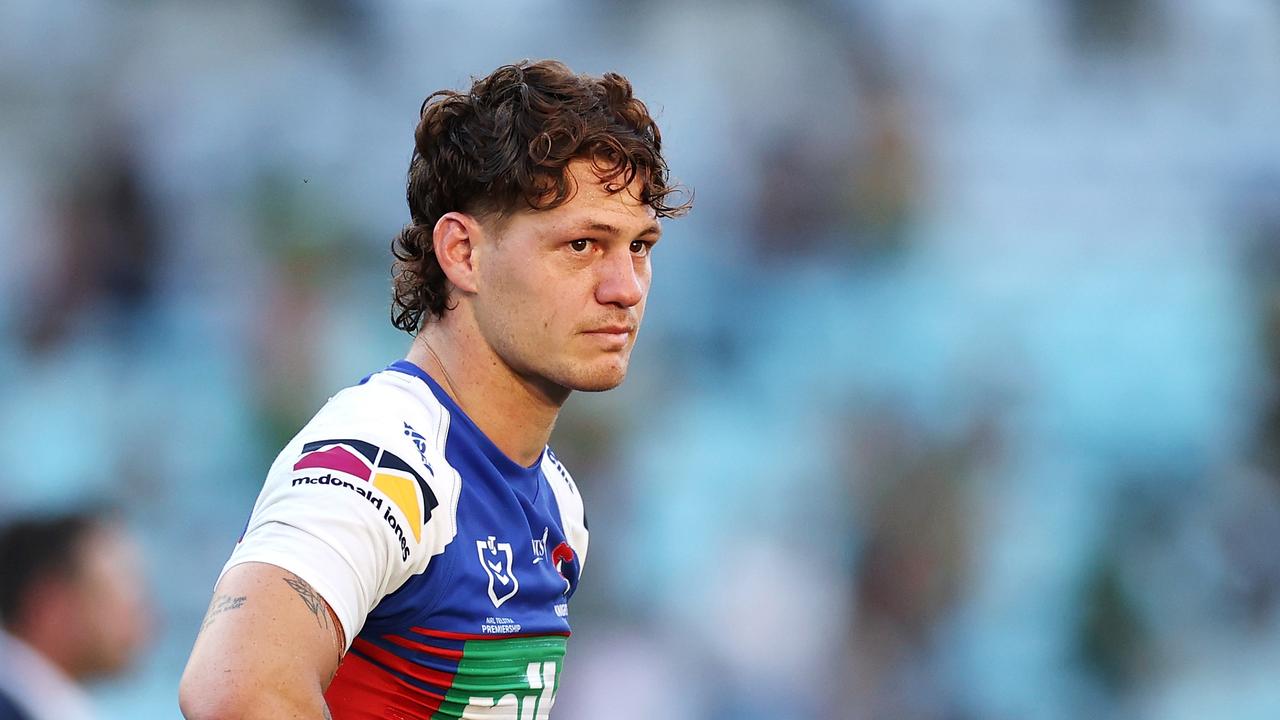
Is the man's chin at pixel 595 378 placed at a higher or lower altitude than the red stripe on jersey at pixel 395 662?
higher

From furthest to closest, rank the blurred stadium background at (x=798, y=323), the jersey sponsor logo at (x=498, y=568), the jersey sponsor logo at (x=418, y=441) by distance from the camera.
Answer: the blurred stadium background at (x=798, y=323) → the jersey sponsor logo at (x=498, y=568) → the jersey sponsor logo at (x=418, y=441)

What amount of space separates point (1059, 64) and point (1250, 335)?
1803 mm

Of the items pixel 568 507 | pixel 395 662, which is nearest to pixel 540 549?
pixel 568 507

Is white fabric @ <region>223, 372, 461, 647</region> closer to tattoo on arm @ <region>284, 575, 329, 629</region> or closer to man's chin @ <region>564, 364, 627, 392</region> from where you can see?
tattoo on arm @ <region>284, 575, 329, 629</region>

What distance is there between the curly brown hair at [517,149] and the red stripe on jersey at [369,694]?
2.62ft

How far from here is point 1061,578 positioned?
7.20 m

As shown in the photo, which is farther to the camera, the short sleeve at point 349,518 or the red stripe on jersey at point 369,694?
the red stripe on jersey at point 369,694

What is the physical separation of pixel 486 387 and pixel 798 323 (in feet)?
15.1

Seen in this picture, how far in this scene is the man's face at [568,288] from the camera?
290 centimetres

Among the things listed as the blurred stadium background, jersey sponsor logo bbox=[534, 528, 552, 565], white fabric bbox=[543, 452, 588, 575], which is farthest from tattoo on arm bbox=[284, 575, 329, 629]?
the blurred stadium background

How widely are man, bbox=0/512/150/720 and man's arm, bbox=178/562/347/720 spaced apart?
4.03 meters

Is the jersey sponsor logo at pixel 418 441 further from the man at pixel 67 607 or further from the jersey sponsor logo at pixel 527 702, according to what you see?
the man at pixel 67 607

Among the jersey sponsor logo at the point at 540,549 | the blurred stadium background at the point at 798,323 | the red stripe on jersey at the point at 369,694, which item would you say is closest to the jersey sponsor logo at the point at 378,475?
the red stripe on jersey at the point at 369,694

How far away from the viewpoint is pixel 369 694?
265 centimetres
